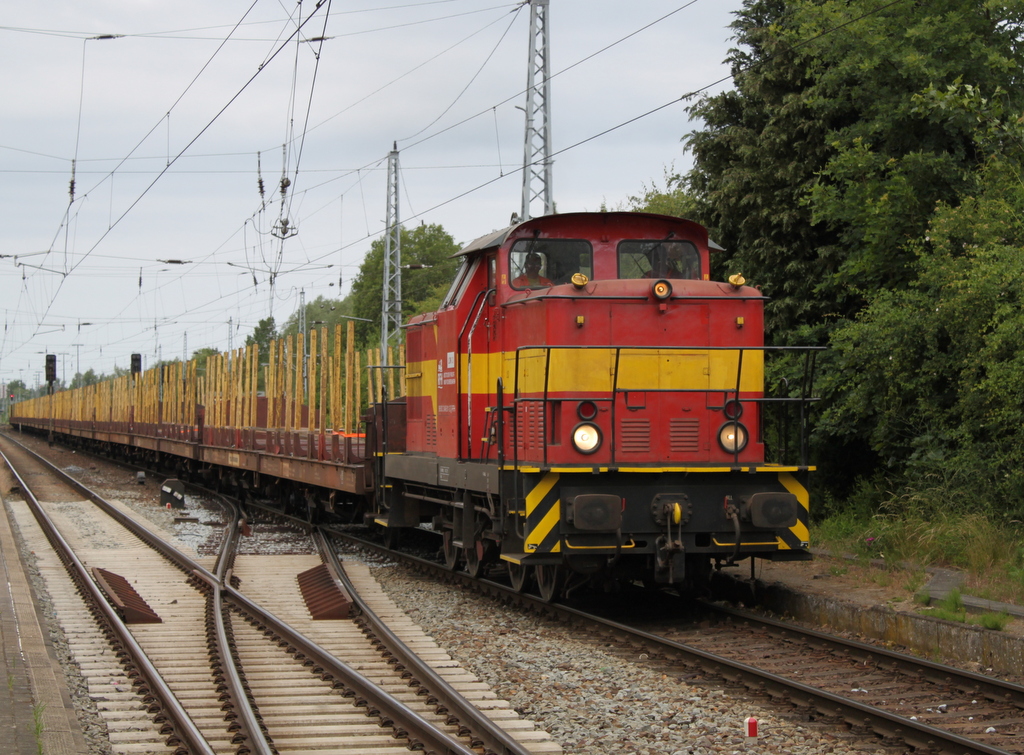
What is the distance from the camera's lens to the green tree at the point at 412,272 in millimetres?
64625

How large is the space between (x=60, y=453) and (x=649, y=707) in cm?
4737

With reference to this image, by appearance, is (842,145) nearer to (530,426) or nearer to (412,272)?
(530,426)

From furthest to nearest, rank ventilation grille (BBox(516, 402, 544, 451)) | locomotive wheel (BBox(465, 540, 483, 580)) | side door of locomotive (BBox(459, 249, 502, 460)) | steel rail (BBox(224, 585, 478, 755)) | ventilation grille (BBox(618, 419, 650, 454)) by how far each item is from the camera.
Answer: locomotive wheel (BBox(465, 540, 483, 580)) < side door of locomotive (BBox(459, 249, 502, 460)) < ventilation grille (BBox(516, 402, 544, 451)) < ventilation grille (BBox(618, 419, 650, 454)) < steel rail (BBox(224, 585, 478, 755))

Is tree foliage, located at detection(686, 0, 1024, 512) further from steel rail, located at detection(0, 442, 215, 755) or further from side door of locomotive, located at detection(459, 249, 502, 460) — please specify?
steel rail, located at detection(0, 442, 215, 755)

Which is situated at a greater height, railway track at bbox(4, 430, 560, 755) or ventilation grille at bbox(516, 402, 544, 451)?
ventilation grille at bbox(516, 402, 544, 451)

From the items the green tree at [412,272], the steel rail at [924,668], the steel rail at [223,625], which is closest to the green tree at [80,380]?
the green tree at [412,272]

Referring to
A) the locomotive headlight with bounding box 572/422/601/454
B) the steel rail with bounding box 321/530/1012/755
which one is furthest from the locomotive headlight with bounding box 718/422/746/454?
the steel rail with bounding box 321/530/1012/755

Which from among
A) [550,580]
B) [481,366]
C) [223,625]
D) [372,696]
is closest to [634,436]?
[550,580]

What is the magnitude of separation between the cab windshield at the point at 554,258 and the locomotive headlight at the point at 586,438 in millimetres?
1440

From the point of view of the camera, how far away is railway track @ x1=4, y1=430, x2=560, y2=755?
564 centimetres

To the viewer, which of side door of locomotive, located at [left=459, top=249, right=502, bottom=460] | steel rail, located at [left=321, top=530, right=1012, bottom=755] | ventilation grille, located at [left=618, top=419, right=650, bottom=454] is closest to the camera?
steel rail, located at [left=321, top=530, right=1012, bottom=755]

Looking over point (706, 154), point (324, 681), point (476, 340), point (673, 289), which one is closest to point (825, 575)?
point (673, 289)

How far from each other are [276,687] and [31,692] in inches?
60.5

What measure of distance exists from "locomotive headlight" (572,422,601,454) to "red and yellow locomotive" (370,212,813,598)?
1 centimetres
